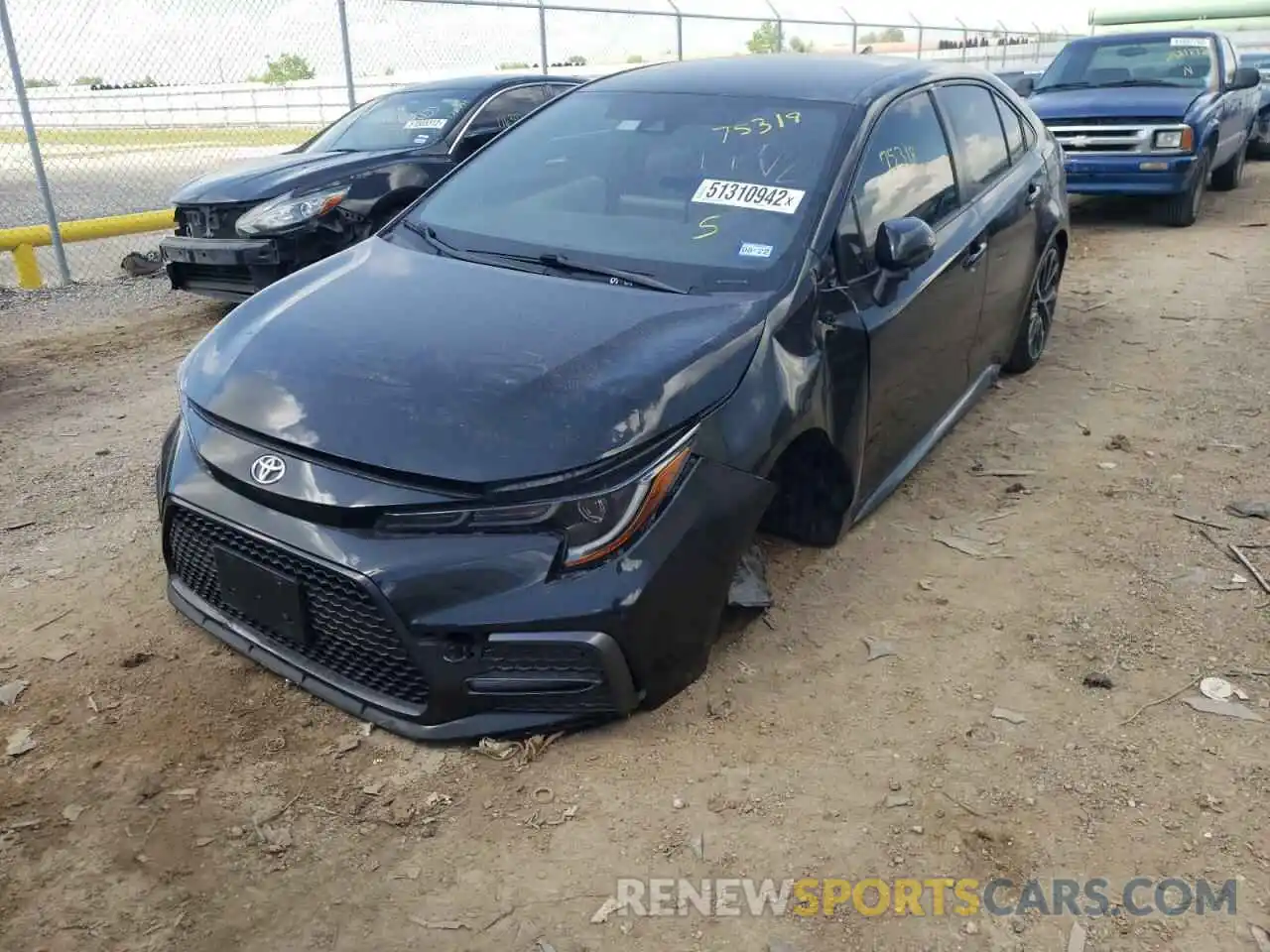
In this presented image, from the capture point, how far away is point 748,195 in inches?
134

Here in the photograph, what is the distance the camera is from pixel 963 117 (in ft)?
14.6

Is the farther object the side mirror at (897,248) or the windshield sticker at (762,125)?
the windshield sticker at (762,125)

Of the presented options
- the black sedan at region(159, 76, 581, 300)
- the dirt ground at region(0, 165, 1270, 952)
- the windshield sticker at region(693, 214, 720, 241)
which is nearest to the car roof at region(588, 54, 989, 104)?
the windshield sticker at region(693, 214, 720, 241)

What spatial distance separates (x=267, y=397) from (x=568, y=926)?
→ 1533 millimetres

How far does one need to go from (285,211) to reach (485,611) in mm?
4913

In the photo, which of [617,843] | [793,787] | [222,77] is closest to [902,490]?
[793,787]

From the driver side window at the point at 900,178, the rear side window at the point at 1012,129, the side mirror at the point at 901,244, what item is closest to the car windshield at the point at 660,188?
the driver side window at the point at 900,178

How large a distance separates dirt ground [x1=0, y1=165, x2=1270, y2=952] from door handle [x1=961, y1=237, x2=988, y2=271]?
0.95m

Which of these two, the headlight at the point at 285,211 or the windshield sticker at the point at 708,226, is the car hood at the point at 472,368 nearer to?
the windshield sticker at the point at 708,226

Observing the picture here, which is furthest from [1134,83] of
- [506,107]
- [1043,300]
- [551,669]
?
[551,669]

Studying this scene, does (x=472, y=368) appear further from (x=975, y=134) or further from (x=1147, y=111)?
(x=1147, y=111)

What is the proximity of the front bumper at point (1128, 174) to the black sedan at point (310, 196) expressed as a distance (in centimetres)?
538

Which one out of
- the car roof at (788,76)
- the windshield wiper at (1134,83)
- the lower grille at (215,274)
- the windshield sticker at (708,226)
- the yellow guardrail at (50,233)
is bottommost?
the yellow guardrail at (50,233)

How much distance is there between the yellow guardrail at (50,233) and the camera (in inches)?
329
